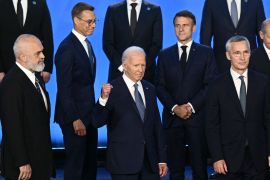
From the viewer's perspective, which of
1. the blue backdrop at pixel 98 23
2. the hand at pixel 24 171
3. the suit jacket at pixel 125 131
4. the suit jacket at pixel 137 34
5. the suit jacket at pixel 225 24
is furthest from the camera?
the blue backdrop at pixel 98 23

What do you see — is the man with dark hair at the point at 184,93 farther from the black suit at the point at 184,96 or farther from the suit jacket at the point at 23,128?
the suit jacket at the point at 23,128

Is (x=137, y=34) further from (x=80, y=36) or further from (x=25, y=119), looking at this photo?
(x=25, y=119)

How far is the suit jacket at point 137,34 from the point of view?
639 cm

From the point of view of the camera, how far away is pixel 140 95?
530 cm

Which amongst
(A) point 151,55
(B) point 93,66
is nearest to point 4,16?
(B) point 93,66

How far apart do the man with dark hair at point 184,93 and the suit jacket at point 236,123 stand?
64 cm

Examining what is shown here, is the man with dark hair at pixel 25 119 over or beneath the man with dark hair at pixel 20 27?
beneath

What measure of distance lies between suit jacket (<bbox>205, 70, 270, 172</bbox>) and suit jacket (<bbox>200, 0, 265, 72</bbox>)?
1.19m

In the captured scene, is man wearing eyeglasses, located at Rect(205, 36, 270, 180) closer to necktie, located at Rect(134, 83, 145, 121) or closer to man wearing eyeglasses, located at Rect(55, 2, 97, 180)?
necktie, located at Rect(134, 83, 145, 121)

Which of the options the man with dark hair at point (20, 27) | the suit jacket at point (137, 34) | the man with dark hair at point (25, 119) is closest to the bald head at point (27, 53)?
the man with dark hair at point (25, 119)

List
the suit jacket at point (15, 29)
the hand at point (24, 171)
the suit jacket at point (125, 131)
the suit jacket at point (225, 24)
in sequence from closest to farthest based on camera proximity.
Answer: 1. the hand at point (24, 171)
2. the suit jacket at point (125, 131)
3. the suit jacket at point (15, 29)
4. the suit jacket at point (225, 24)

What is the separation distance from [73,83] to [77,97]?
4.8 inches

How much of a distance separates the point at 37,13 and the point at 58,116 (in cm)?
100

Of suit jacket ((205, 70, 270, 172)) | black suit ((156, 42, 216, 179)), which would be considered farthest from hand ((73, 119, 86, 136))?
suit jacket ((205, 70, 270, 172))
